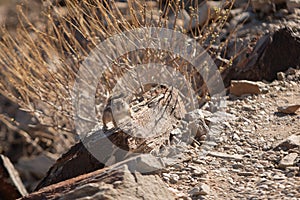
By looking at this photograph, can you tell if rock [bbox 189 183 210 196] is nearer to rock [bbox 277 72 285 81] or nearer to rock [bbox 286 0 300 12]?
rock [bbox 277 72 285 81]

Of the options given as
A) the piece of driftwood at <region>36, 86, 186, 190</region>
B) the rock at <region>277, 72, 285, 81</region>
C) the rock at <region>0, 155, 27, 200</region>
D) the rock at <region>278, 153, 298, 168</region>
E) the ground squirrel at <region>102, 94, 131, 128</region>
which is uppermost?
the ground squirrel at <region>102, 94, 131, 128</region>

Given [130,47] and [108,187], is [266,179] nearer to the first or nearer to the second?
[108,187]

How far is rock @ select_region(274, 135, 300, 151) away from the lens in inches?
143

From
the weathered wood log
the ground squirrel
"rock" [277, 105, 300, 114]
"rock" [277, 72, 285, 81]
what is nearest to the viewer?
the ground squirrel

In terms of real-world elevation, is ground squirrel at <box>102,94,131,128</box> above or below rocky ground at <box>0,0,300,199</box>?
above

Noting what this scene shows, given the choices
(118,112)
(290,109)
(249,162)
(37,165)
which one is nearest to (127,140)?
(118,112)

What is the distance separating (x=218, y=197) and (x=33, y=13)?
547cm

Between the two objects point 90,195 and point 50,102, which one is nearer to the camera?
point 90,195

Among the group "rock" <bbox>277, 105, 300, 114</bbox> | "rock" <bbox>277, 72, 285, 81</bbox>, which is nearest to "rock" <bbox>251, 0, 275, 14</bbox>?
"rock" <bbox>277, 72, 285, 81</bbox>

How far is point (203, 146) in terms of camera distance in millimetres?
3922

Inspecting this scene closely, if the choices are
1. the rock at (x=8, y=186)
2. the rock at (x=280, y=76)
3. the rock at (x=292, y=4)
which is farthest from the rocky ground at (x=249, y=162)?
the rock at (x=8, y=186)

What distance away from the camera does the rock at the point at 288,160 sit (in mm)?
3393

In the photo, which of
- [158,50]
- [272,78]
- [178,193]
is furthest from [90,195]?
[272,78]

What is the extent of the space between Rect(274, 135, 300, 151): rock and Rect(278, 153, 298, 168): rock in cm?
13
